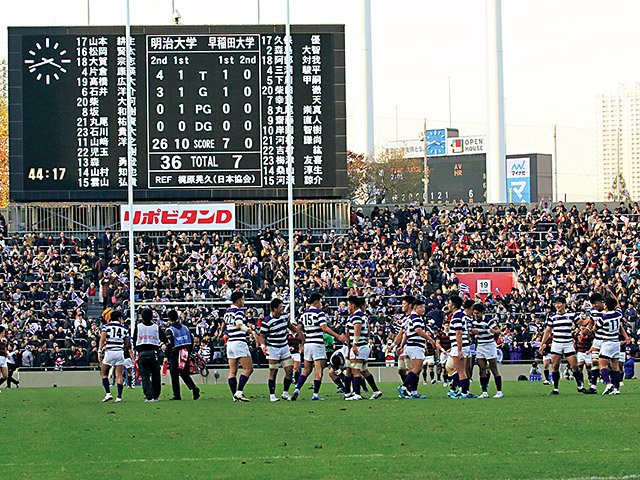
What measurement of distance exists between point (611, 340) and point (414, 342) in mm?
3660

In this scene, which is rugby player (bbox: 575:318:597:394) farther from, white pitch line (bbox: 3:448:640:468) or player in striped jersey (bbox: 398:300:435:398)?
white pitch line (bbox: 3:448:640:468)

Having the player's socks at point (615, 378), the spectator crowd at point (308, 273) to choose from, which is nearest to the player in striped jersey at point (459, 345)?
the player's socks at point (615, 378)

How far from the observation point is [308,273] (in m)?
43.5

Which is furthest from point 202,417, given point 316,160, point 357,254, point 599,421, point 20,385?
point 357,254

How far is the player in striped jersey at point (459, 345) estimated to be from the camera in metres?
23.8

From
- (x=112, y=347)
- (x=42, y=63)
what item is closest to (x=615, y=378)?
(x=112, y=347)

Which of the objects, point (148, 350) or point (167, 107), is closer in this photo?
point (148, 350)

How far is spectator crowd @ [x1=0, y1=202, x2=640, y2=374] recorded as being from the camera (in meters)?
40.4

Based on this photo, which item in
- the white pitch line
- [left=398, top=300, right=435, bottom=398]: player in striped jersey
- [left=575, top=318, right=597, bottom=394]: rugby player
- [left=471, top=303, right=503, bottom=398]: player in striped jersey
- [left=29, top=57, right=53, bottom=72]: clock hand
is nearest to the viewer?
the white pitch line

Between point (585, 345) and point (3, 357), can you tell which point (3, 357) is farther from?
point (585, 345)

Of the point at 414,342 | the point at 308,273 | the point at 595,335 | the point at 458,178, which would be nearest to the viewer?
the point at 414,342

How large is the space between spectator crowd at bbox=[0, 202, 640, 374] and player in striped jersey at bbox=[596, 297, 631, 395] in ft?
47.5

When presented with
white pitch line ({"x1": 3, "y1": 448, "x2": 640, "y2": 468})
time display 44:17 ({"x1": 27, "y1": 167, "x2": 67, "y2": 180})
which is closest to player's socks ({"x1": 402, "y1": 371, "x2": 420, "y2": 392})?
white pitch line ({"x1": 3, "y1": 448, "x2": 640, "y2": 468})

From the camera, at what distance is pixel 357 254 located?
1762 inches
